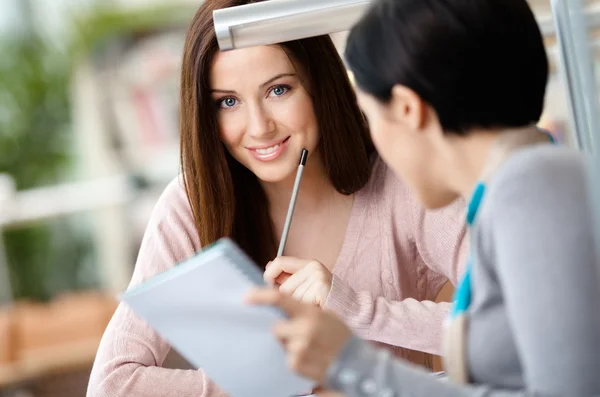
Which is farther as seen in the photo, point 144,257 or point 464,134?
point 144,257

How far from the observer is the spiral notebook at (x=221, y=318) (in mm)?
758

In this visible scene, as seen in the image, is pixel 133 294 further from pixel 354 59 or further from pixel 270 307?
pixel 354 59

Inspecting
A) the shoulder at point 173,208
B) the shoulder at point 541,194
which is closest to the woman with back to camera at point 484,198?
the shoulder at point 541,194

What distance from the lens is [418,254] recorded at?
1.44m

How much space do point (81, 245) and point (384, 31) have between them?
4.22 metres

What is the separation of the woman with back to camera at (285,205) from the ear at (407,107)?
17.9 inches

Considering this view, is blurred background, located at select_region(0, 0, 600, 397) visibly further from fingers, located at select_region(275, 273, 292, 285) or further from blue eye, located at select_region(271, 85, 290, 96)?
fingers, located at select_region(275, 273, 292, 285)

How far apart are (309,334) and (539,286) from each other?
181 mm

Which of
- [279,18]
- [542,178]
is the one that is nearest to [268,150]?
[279,18]

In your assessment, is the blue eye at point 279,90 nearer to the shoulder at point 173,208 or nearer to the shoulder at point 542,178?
the shoulder at point 173,208

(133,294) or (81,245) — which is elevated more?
(133,294)

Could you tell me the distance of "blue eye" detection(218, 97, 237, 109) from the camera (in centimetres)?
134

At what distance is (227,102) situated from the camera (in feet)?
4.42

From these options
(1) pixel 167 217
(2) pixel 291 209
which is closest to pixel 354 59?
(2) pixel 291 209
